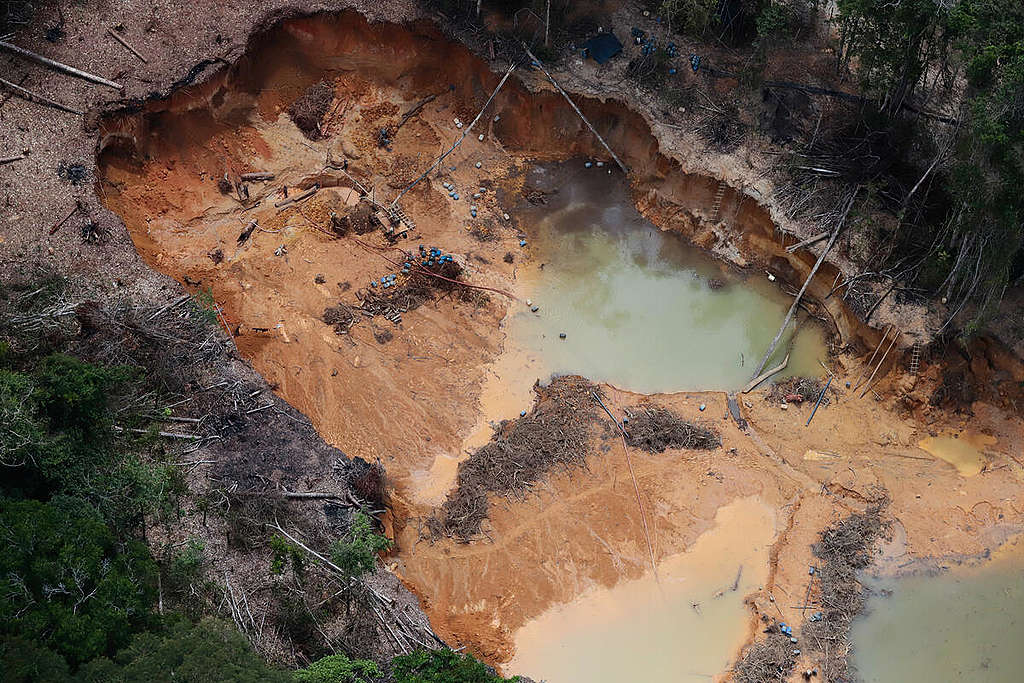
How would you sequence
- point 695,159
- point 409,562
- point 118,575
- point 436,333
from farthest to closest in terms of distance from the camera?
point 695,159 < point 436,333 < point 409,562 < point 118,575

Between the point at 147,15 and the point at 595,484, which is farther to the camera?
the point at 147,15

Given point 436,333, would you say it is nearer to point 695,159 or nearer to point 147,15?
point 695,159

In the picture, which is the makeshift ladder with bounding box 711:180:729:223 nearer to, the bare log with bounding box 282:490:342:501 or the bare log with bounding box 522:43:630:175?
the bare log with bounding box 522:43:630:175

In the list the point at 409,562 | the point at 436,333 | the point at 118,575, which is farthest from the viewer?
the point at 436,333

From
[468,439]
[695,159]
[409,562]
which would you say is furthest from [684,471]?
[695,159]

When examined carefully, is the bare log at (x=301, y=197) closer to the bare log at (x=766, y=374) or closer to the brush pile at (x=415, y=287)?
the brush pile at (x=415, y=287)

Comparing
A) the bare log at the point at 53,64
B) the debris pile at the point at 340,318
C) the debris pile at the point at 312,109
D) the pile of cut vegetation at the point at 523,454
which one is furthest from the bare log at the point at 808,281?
the bare log at the point at 53,64
